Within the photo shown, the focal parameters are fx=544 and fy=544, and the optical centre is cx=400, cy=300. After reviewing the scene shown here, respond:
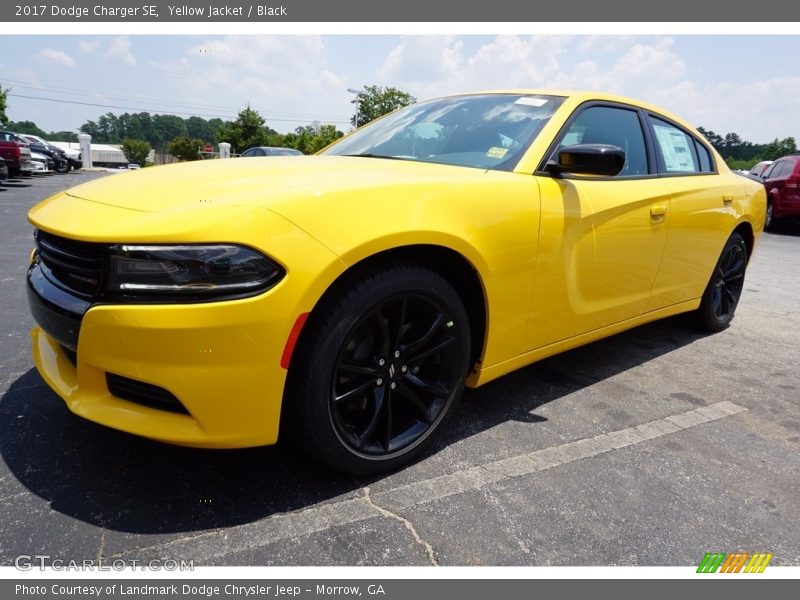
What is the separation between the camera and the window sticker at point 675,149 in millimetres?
3297

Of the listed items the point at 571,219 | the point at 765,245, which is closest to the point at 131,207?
the point at 571,219

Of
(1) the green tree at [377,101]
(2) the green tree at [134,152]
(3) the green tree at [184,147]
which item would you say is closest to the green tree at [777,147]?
(1) the green tree at [377,101]

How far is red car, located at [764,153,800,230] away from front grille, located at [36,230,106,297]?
40.7 ft

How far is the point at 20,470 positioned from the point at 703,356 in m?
3.81

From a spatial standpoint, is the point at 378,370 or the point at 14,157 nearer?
the point at 378,370

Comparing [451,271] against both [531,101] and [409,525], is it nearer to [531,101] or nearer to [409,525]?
[409,525]

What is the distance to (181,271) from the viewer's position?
1.56 meters

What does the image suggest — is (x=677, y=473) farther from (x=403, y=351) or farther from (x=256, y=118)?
(x=256, y=118)

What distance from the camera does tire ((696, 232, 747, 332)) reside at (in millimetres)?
3892

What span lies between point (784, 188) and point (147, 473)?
12.5 meters

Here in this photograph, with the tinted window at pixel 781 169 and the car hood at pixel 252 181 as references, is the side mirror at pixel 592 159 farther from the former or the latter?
the tinted window at pixel 781 169

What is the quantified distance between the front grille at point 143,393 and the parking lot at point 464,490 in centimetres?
37

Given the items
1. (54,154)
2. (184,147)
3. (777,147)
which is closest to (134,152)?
(184,147)

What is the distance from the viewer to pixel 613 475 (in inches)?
85.0
